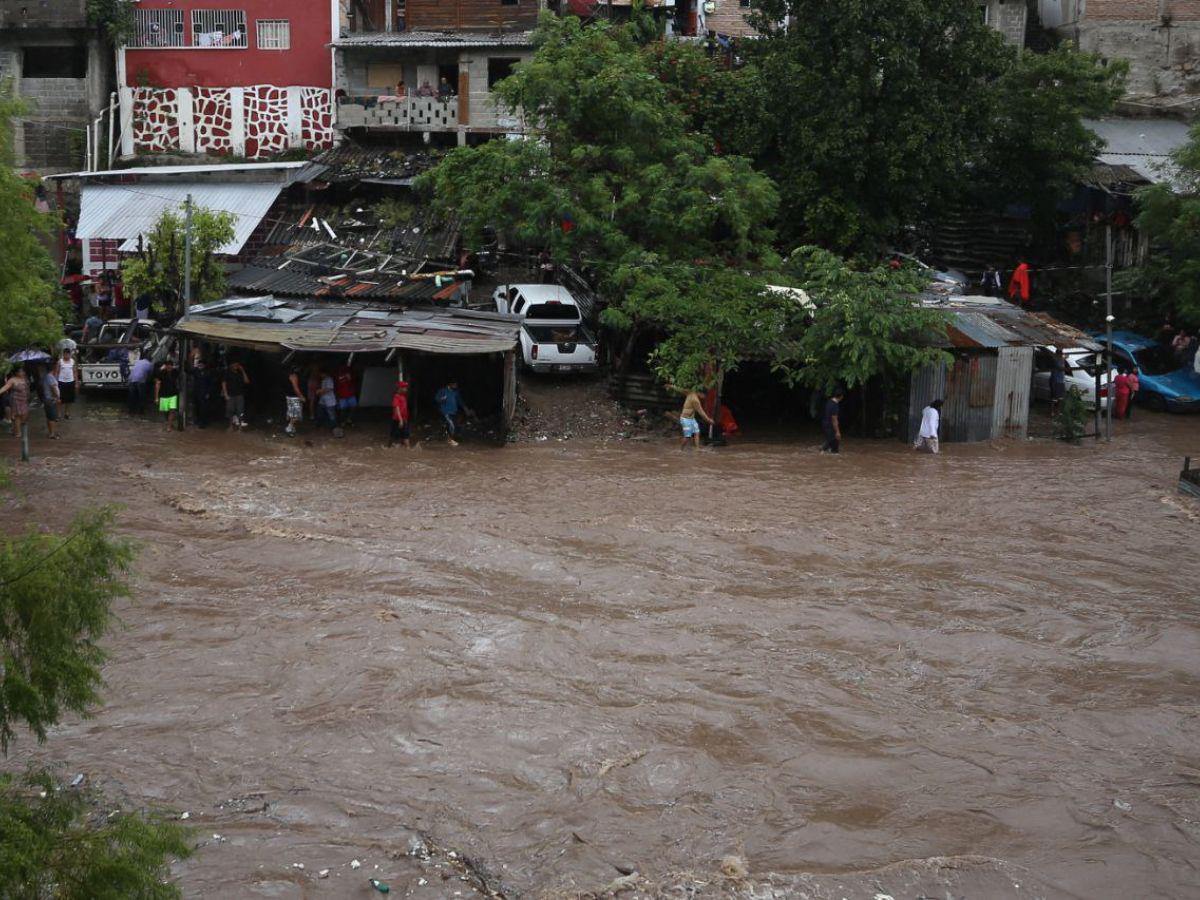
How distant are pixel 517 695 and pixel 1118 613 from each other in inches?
281

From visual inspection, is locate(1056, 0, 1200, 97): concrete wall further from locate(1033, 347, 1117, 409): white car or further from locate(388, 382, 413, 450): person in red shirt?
locate(388, 382, 413, 450): person in red shirt

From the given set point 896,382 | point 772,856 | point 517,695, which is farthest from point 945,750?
point 896,382

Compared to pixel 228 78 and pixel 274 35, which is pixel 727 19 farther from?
pixel 228 78

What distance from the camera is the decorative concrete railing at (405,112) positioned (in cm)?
2995

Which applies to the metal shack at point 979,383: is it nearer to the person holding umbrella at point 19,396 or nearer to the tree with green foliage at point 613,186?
the tree with green foliage at point 613,186

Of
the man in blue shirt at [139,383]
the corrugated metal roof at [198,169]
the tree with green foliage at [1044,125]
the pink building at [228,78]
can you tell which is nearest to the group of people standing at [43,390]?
the man in blue shirt at [139,383]

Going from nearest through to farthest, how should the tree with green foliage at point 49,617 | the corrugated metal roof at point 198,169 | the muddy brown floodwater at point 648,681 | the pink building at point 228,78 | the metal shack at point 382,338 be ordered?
the tree with green foliage at point 49,617 < the muddy brown floodwater at point 648,681 < the metal shack at point 382,338 < the corrugated metal roof at point 198,169 < the pink building at point 228,78

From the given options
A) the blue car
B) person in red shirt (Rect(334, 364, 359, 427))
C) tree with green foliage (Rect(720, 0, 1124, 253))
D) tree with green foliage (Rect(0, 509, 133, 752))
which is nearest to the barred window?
person in red shirt (Rect(334, 364, 359, 427))

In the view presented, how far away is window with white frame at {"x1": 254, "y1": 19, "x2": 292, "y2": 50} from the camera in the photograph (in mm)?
30984

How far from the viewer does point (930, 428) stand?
22.1 meters

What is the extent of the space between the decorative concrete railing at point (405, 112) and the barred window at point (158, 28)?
4754 mm

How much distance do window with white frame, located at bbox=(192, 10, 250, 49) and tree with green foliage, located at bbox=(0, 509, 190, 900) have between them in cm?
2806

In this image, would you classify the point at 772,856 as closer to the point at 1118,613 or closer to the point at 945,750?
the point at 945,750

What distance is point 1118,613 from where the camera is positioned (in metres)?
14.4
